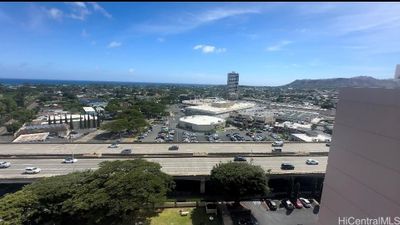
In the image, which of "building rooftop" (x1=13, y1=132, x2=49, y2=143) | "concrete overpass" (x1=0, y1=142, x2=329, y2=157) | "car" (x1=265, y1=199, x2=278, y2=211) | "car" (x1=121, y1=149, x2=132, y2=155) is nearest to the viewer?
"car" (x1=265, y1=199, x2=278, y2=211)

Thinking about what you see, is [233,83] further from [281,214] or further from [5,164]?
[5,164]

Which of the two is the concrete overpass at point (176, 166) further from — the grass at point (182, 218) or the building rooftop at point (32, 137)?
the building rooftop at point (32, 137)

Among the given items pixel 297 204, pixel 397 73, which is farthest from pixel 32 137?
pixel 397 73

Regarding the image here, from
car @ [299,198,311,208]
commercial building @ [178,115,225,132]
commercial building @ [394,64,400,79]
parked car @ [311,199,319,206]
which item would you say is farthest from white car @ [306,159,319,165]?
commercial building @ [178,115,225,132]

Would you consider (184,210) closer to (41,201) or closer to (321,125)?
(41,201)

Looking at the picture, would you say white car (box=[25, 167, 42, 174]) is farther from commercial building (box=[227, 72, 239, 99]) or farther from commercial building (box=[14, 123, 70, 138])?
commercial building (box=[227, 72, 239, 99])

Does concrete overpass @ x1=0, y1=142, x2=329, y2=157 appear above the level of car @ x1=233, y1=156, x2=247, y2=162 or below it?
below

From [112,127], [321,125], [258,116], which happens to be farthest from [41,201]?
[321,125]
